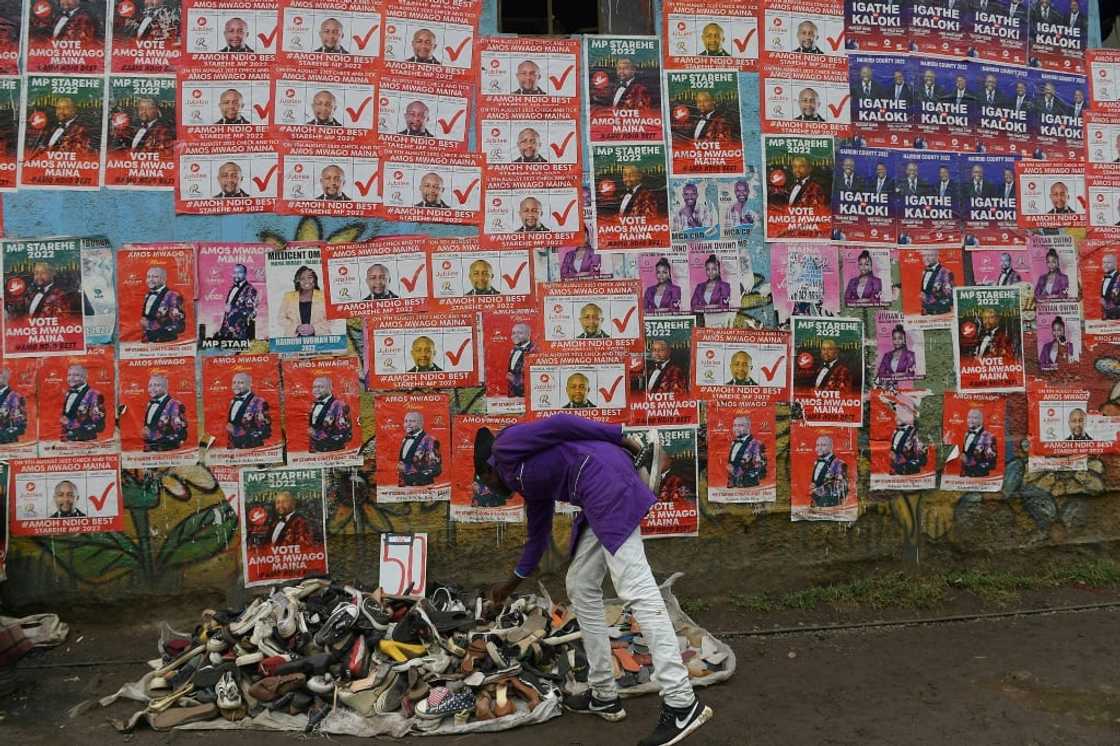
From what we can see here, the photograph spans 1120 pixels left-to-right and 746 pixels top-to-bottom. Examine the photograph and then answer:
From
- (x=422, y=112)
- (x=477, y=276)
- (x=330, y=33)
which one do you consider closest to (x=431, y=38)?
(x=422, y=112)

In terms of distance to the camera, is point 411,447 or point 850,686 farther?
point 411,447

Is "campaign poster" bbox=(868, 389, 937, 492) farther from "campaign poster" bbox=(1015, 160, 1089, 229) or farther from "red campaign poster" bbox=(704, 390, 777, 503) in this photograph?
"campaign poster" bbox=(1015, 160, 1089, 229)

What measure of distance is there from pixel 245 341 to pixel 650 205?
253cm

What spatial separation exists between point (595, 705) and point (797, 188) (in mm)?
3268

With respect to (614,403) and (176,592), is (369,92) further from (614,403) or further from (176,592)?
(176,592)

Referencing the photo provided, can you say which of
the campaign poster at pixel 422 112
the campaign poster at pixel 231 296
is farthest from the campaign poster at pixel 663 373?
the campaign poster at pixel 231 296

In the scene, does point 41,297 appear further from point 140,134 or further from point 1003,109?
point 1003,109

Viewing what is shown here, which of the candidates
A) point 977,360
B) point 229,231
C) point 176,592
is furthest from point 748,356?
point 176,592

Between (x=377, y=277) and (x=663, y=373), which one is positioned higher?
(x=377, y=277)

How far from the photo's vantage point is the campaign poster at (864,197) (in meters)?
5.59

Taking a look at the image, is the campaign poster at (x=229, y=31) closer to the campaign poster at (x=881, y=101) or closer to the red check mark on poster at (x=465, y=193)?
the red check mark on poster at (x=465, y=193)

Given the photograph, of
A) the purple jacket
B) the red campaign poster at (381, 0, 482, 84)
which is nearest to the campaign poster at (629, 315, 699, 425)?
the purple jacket

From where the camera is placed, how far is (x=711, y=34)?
18.1 ft

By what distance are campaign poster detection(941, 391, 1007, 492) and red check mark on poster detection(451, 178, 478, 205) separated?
10.6 ft
